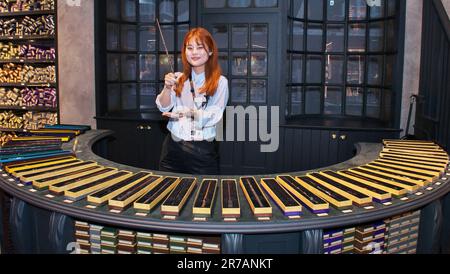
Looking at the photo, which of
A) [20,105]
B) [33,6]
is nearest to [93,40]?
[33,6]

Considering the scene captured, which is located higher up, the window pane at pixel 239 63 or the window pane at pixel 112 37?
the window pane at pixel 112 37

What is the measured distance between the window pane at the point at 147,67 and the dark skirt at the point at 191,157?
298 cm

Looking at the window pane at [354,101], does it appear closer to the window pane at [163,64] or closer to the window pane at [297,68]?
the window pane at [297,68]

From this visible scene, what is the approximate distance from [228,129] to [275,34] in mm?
1280

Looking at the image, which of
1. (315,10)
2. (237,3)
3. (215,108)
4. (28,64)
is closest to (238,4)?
(237,3)

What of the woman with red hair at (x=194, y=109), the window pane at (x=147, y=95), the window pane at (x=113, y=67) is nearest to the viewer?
the woman with red hair at (x=194, y=109)

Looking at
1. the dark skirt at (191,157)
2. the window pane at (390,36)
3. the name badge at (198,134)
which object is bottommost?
the dark skirt at (191,157)

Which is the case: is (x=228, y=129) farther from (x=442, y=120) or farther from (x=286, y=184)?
(x=286, y=184)

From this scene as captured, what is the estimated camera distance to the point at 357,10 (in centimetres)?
532

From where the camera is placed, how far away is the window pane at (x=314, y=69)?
5.49 metres

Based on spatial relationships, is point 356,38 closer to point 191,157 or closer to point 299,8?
point 299,8
